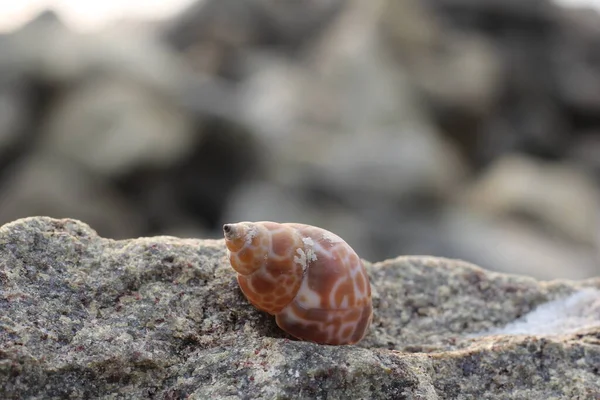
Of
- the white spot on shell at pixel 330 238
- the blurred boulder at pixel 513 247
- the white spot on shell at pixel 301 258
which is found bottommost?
the white spot on shell at pixel 301 258

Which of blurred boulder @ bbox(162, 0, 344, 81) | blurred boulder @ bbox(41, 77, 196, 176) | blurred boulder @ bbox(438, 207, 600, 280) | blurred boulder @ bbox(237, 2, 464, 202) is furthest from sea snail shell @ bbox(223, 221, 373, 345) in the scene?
blurred boulder @ bbox(162, 0, 344, 81)

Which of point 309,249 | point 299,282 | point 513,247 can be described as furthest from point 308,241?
point 513,247

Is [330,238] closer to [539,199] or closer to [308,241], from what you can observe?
[308,241]

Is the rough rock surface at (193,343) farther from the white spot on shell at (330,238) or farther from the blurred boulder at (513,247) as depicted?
the blurred boulder at (513,247)

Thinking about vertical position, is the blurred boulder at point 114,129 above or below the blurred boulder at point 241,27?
below

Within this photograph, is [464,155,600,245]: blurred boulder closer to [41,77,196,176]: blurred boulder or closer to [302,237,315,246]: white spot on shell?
[41,77,196,176]: blurred boulder

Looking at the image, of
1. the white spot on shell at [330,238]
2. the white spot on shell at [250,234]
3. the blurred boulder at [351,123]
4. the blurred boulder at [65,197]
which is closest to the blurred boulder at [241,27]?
the blurred boulder at [351,123]
